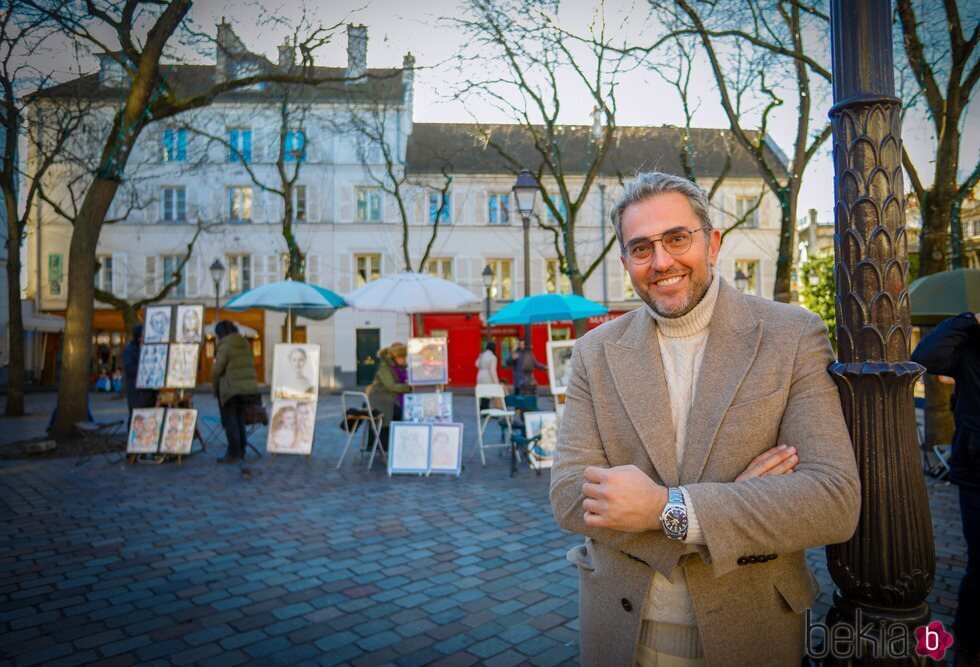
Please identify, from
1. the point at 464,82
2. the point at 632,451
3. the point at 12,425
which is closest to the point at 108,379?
the point at 12,425

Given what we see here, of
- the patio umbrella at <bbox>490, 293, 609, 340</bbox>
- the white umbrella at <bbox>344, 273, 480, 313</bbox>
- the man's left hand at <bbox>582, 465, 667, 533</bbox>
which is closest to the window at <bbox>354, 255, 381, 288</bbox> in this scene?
the white umbrella at <bbox>344, 273, 480, 313</bbox>

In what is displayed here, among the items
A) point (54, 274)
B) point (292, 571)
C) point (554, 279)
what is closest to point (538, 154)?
point (554, 279)

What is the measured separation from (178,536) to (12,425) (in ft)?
39.2

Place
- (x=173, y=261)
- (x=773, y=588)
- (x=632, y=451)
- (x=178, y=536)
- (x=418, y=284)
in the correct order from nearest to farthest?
(x=773, y=588) < (x=632, y=451) < (x=178, y=536) < (x=418, y=284) < (x=173, y=261)

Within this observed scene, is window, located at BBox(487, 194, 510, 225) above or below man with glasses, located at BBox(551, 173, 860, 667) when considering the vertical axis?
above

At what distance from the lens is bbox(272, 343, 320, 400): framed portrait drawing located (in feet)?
32.8

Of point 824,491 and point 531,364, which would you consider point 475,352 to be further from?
point 824,491

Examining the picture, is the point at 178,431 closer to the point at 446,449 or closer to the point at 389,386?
the point at 389,386

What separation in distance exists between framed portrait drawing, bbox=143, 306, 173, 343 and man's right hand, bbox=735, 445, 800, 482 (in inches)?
405

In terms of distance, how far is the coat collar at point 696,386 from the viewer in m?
1.60

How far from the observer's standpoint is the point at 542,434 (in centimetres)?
889

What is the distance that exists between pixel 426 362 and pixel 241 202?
78.0 feet

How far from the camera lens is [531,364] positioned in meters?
12.9

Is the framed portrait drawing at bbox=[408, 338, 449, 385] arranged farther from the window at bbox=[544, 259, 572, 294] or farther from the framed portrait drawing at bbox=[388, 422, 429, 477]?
the window at bbox=[544, 259, 572, 294]
